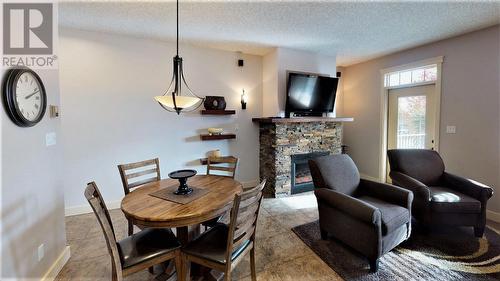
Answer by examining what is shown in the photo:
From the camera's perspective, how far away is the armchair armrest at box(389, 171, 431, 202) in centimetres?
257

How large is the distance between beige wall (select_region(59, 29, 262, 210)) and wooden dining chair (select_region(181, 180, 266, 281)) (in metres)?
2.37

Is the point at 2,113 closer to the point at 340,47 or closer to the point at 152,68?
the point at 152,68

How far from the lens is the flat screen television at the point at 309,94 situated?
404 centimetres

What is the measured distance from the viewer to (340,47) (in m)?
4.02

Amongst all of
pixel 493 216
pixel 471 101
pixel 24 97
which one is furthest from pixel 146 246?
pixel 471 101

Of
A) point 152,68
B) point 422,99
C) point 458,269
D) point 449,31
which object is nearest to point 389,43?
point 449,31

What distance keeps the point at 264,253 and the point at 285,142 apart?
2083 millimetres

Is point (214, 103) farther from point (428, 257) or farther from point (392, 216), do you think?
point (428, 257)

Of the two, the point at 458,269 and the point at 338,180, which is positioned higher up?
the point at 338,180

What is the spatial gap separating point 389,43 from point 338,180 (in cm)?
274

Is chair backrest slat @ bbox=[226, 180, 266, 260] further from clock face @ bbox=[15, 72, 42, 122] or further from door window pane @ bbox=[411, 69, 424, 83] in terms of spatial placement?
door window pane @ bbox=[411, 69, 424, 83]

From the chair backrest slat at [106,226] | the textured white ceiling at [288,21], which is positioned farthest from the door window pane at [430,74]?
the chair backrest slat at [106,226]

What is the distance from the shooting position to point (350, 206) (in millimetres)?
2129

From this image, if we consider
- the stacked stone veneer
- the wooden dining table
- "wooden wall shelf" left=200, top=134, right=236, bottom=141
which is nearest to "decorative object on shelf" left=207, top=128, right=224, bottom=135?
"wooden wall shelf" left=200, top=134, right=236, bottom=141
